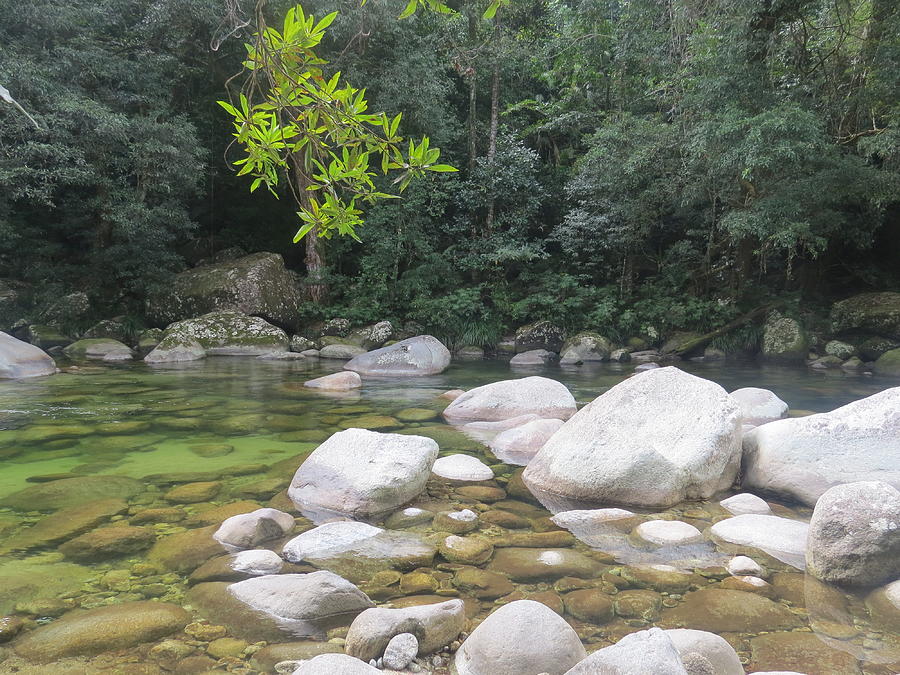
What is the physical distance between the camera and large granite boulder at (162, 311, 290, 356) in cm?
1242

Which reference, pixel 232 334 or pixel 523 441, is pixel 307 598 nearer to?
pixel 523 441

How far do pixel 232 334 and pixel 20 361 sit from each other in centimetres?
415

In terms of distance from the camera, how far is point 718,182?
1180 centimetres

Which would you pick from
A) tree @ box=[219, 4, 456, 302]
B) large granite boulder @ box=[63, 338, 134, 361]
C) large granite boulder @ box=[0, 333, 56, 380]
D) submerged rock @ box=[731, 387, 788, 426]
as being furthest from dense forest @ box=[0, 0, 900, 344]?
tree @ box=[219, 4, 456, 302]

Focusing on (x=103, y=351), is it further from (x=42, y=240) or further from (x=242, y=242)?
(x=242, y=242)

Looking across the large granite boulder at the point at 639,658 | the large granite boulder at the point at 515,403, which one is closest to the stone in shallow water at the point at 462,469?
the large granite boulder at the point at 515,403

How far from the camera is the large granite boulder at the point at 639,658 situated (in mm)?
1832

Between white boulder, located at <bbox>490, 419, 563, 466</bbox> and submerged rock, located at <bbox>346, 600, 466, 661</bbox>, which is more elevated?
submerged rock, located at <bbox>346, 600, 466, 661</bbox>

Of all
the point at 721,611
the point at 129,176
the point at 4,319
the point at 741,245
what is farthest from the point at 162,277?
the point at 721,611

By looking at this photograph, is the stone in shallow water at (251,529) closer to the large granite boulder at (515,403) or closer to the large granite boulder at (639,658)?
the large granite boulder at (639,658)

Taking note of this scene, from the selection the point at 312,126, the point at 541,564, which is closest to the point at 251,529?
the point at 541,564

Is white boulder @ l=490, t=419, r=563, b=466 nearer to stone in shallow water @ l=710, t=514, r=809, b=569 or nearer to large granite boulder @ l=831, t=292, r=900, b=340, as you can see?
stone in shallow water @ l=710, t=514, r=809, b=569

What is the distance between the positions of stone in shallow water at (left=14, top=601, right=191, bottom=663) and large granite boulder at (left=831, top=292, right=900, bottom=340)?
1339 centimetres

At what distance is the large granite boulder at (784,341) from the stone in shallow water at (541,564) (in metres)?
10.8
